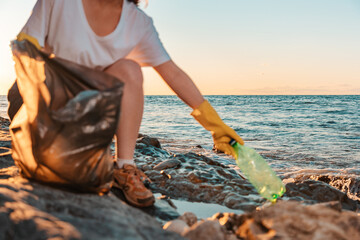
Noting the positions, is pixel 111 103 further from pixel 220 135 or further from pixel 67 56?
pixel 220 135

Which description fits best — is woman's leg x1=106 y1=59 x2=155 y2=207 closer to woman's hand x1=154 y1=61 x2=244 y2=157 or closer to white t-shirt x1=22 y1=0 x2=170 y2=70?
white t-shirt x1=22 y1=0 x2=170 y2=70

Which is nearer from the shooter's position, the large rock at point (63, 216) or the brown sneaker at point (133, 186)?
the large rock at point (63, 216)

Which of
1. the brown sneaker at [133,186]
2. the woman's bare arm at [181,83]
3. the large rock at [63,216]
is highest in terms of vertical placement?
the woman's bare arm at [181,83]

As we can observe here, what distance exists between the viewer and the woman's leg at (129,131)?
1.88m

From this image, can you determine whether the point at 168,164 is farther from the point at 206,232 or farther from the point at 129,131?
the point at 206,232

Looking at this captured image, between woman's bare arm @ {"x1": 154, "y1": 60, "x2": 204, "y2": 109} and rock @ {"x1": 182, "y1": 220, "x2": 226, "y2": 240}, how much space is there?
95cm

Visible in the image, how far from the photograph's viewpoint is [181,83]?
2.13 metres

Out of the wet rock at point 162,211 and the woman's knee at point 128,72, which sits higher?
the woman's knee at point 128,72

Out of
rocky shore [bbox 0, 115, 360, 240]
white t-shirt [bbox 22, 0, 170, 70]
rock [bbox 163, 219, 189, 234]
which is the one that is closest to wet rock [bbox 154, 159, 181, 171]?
rocky shore [bbox 0, 115, 360, 240]

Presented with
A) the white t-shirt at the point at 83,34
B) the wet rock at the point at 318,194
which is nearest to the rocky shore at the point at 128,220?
the white t-shirt at the point at 83,34

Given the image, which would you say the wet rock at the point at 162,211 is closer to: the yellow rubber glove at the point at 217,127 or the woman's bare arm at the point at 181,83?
the yellow rubber glove at the point at 217,127

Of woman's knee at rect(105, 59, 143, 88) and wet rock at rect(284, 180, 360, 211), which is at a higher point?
woman's knee at rect(105, 59, 143, 88)

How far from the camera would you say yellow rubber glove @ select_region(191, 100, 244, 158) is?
6.64 ft

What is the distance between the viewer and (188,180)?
2736 millimetres
